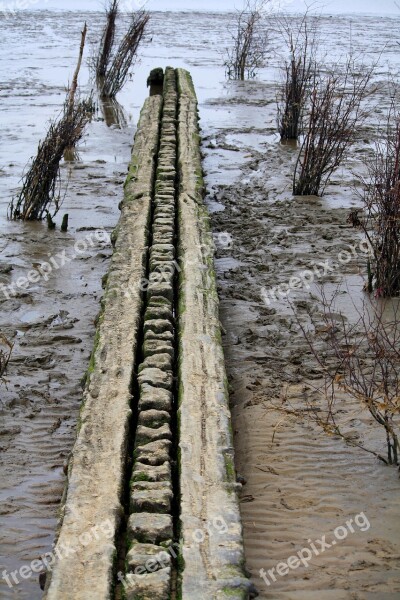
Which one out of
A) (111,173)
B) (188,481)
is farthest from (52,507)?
(111,173)

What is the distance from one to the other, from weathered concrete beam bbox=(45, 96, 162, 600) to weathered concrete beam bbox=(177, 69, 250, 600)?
25 centimetres

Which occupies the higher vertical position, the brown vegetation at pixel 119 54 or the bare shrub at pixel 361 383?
the brown vegetation at pixel 119 54

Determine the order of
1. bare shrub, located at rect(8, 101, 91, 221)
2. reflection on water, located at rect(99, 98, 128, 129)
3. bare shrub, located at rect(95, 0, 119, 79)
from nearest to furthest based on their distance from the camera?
bare shrub, located at rect(8, 101, 91, 221)
reflection on water, located at rect(99, 98, 128, 129)
bare shrub, located at rect(95, 0, 119, 79)

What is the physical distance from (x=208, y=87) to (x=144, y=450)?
10.1 m

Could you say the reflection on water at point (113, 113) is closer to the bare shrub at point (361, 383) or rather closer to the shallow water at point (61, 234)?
the shallow water at point (61, 234)

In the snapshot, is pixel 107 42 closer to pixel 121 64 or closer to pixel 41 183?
pixel 121 64

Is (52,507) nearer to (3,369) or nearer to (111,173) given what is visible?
(3,369)

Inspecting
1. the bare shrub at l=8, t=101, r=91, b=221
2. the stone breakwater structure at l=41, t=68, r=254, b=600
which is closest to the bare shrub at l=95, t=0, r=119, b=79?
the bare shrub at l=8, t=101, r=91, b=221

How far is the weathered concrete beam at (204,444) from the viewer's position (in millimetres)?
2805

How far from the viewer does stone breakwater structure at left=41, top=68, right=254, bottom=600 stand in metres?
2.81

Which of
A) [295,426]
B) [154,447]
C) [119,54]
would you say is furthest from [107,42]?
[154,447]

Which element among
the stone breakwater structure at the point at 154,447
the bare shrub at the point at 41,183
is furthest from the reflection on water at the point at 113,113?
the stone breakwater structure at the point at 154,447

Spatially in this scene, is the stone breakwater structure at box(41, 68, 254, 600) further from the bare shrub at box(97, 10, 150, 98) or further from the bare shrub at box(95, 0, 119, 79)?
the bare shrub at box(95, 0, 119, 79)

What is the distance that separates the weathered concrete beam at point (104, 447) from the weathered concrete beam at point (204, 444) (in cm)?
25
